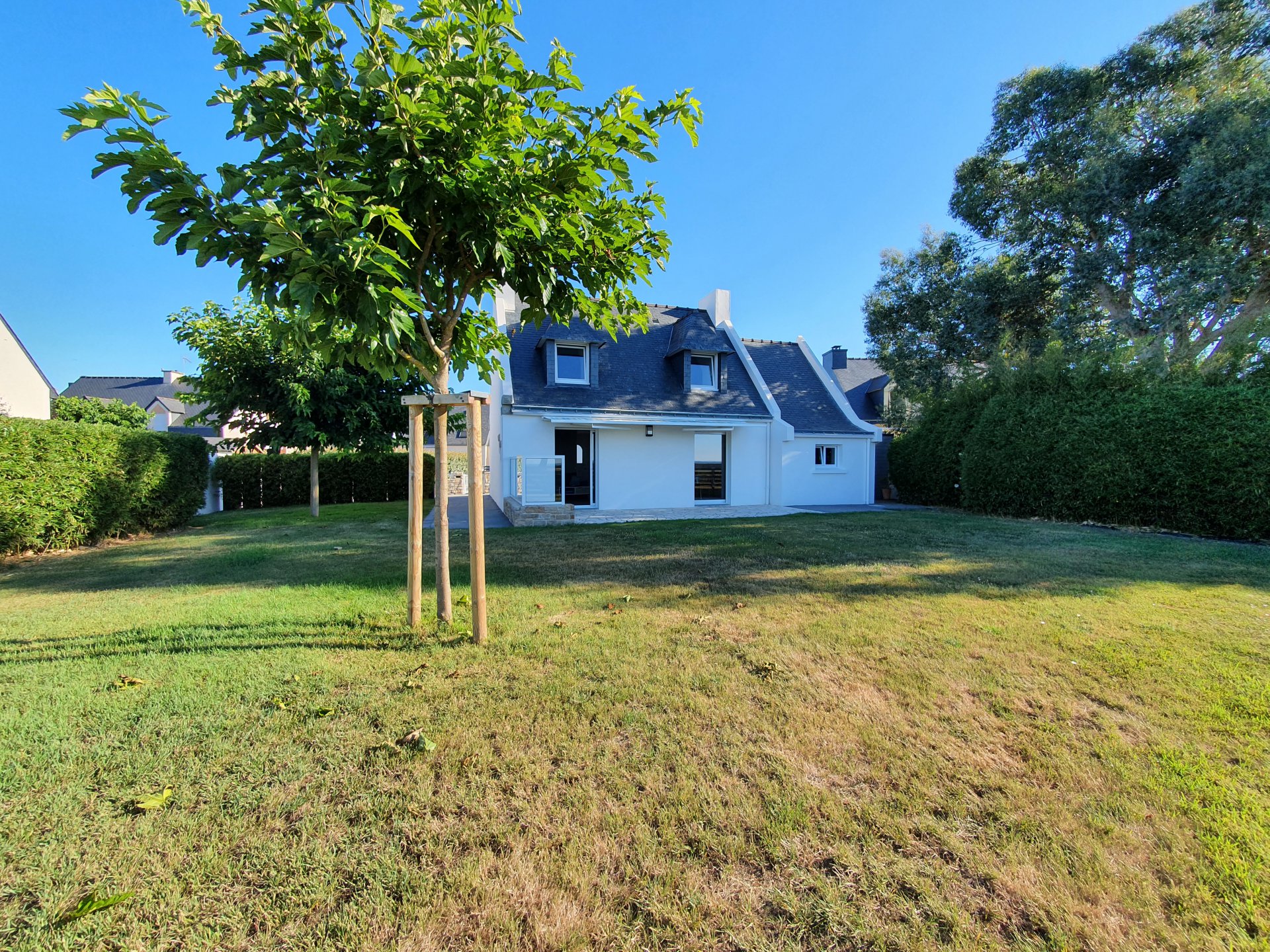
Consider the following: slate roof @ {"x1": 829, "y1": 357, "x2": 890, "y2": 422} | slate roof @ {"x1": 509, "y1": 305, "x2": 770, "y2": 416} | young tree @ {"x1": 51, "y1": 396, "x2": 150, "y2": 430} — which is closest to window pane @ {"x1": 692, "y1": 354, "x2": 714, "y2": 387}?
slate roof @ {"x1": 509, "y1": 305, "x2": 770, "y2": 416}

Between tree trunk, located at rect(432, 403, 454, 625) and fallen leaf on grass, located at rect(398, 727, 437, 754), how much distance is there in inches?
66.6

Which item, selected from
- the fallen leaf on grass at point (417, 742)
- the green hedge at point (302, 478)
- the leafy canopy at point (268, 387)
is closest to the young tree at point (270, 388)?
the leafy canopy at point (268, 387)

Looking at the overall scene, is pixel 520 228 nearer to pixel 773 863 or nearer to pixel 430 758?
pixel 430 758

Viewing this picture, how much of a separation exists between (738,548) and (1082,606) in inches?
170

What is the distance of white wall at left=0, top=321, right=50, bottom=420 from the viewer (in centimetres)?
1616

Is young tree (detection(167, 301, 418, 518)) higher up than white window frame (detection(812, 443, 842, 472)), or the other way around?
young tree (detection(167, 301, 418, 518))

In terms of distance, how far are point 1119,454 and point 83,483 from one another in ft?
69.2

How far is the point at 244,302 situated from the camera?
12.8 meters

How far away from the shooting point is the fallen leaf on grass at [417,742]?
260 centimetres

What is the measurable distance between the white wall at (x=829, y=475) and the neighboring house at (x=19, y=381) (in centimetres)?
2502

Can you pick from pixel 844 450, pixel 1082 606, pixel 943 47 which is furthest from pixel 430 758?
pixel 844 450

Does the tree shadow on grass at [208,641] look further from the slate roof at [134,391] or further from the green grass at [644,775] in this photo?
the slate roof at [134,391]

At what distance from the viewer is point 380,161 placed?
325 cm

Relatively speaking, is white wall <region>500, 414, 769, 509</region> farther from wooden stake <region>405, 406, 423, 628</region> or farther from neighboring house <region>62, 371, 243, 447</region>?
neighboring house <region>62, 371, 243, 447</region>
